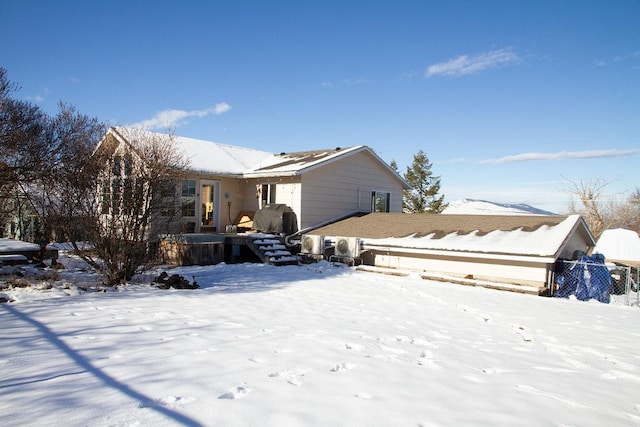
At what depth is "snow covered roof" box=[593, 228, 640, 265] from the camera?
15.1 metres

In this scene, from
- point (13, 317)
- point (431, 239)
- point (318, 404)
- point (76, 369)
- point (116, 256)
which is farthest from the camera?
point (431, 239)

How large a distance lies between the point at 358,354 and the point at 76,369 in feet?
9.08

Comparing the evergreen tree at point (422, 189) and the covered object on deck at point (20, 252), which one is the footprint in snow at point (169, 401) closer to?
the covered object on deck at point (20, 252)

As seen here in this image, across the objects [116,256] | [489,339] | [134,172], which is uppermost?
[134,172]

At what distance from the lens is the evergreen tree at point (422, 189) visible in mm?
36375

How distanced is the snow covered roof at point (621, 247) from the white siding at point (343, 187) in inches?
354

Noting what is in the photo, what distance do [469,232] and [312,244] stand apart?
5.13 meters

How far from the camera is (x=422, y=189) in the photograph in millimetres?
36531

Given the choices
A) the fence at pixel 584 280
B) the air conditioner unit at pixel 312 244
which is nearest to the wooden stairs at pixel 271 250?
the air conditioner unit at pixel 312 244

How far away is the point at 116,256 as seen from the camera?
8.30 metres

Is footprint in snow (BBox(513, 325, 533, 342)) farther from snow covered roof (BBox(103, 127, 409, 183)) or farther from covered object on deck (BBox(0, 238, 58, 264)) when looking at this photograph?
covered object on deck (BBox(0, 238, 58, 264))

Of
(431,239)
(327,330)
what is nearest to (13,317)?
(327,330)

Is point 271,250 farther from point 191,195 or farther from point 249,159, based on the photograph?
point 249,159

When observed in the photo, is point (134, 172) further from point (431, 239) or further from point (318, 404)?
point (431, 239)
